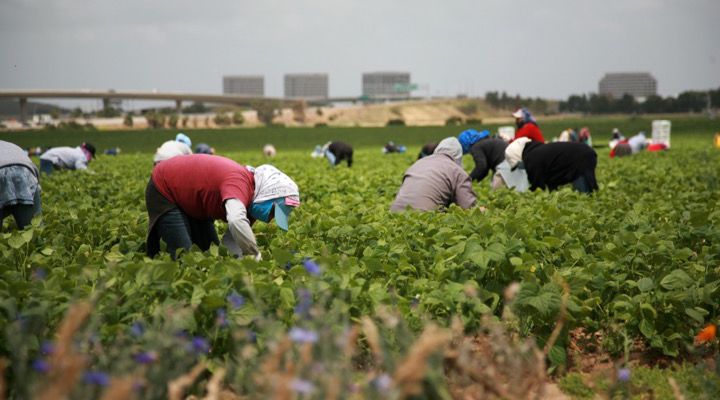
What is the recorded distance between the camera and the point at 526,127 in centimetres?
977

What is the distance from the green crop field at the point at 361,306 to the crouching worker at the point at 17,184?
39cm

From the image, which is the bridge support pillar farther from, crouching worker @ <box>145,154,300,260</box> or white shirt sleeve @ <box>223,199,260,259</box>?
white shirt sleeve @ <box>223,199,260,259</box>

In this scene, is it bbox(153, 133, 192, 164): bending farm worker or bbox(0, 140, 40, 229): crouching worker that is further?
bbox(153, 133, 192, 164): bending farm worker

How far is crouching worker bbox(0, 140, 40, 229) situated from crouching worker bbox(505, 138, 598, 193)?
5560mm

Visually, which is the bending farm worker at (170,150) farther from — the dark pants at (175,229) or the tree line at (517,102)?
the tree line at (517,102)

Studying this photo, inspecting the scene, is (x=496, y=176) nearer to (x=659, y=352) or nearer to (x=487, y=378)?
(x=659, y=352)

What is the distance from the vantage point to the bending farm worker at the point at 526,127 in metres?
9.70

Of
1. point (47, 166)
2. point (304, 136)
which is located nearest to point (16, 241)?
point (47, 166)

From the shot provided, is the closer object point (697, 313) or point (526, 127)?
point (697, 313)

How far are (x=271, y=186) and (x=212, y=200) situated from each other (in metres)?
0.47

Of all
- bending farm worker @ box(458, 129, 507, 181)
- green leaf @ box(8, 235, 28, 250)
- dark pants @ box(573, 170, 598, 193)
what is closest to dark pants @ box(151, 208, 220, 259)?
green leaf @ box(8, 235, 28, 250)

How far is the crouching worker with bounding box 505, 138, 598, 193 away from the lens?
8.88 m

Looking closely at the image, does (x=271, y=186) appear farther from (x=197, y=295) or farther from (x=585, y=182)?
(x=585, y=182)

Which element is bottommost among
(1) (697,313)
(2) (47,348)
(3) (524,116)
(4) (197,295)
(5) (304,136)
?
(5) (304,136)
